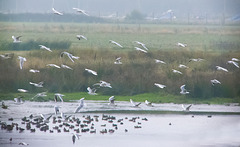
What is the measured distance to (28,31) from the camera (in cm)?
4125

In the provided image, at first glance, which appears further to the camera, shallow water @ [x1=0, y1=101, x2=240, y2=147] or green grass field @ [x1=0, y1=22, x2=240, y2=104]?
green grass field @ [x1=0, y1=22, x2=240, y2=104]

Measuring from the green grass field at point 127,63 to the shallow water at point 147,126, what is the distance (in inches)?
73.8

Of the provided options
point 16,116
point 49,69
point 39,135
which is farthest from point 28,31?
point 39,135

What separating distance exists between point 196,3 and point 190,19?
2.32 metres

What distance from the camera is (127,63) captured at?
33906 mm

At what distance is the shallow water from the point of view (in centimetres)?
2184

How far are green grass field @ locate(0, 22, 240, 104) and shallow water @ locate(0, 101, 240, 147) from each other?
73.8 inches

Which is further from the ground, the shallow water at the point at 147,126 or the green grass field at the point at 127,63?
the green grass field at the point at 127,63

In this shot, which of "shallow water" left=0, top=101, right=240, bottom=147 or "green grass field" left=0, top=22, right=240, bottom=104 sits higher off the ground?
"green grass field" left=0, top=22, right=240, bottom=104

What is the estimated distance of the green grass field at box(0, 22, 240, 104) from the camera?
101 feet

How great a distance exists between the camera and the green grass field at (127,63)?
101ft

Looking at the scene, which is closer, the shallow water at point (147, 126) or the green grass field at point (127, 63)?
the shallow water at point (147, 126)

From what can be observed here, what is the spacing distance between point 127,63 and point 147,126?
10.2 meters

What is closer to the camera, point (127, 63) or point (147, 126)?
point (147, 126)
